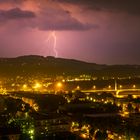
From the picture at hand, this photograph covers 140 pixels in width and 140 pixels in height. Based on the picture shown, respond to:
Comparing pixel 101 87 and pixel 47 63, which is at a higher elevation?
pixel 47 63

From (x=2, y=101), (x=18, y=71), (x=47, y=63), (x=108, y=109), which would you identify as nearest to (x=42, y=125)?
(x=108, y=109)

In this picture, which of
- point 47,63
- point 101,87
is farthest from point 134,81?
point 47,63

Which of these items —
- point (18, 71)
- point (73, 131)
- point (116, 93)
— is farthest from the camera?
point (18, 71)

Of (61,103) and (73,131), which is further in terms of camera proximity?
(61,103)

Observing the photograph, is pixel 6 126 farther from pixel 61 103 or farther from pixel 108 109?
pixel 61 103

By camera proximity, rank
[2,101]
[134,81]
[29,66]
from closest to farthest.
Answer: [2,101] → [134,81] → [29,66]

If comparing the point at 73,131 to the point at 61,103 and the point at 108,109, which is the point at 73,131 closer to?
the point at 108,109
